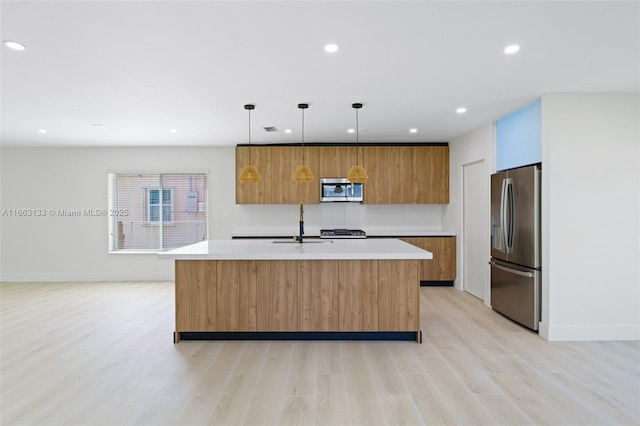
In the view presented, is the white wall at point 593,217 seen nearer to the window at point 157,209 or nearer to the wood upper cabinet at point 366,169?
the wood upper cabinet at point 366,169

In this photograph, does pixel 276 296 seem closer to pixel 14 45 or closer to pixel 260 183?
pixel 14 45

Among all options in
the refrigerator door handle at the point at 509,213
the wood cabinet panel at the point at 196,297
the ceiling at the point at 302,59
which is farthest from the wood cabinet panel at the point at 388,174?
the wood cabinet panel at the point at 196,297

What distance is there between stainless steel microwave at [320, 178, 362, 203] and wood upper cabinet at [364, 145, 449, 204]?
16 cm

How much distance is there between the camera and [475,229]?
555 cm

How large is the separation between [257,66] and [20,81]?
2210 millimetres

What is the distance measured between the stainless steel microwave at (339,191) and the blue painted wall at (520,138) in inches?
92.8

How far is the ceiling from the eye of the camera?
7.32 feet

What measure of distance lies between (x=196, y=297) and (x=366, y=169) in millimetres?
3751

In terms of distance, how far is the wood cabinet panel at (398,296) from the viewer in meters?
3.67

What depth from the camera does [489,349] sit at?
3463 mm

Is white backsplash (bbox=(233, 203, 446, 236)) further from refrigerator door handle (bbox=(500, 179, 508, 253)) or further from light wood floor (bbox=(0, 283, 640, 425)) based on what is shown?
light wood floor (bbox=(0, 283, 640, 425))

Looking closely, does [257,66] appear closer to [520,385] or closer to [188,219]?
[520,385]

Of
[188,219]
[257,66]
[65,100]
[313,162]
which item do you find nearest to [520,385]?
[257,66]

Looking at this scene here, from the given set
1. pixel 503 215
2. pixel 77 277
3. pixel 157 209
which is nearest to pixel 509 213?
pixel 503 215
